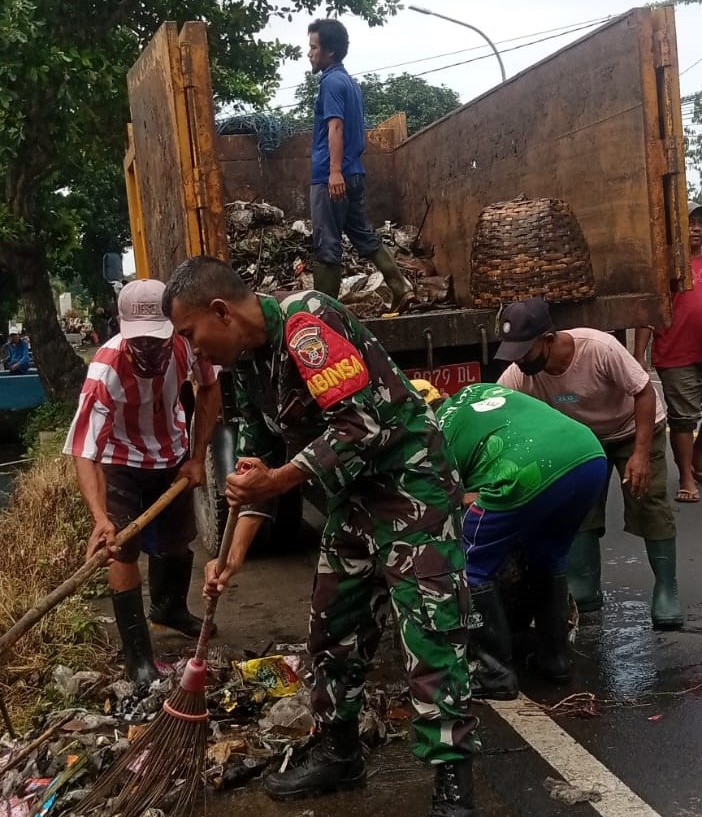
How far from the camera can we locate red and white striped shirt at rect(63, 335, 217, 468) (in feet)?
11.8

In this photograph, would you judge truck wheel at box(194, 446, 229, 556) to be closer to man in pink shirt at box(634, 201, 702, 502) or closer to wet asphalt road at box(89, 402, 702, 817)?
wet asphalt road at box(89, 402, 702, 817)

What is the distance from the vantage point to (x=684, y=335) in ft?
18.9

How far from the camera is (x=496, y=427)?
11.0 ft

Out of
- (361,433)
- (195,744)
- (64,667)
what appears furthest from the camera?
(64,667)

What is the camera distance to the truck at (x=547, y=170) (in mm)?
4281

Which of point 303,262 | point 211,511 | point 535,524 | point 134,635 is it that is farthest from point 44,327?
point 535,524

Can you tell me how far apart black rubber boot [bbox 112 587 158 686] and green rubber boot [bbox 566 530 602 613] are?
6.46 feet

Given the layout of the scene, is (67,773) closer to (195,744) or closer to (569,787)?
(195,744)

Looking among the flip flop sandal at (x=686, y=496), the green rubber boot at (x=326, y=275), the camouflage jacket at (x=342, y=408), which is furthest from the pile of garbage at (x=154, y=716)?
the flip flop sandal at (x=686, y=496)

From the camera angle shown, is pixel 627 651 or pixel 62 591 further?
pixel 627 651

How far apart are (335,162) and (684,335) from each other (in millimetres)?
2428

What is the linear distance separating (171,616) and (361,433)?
2.37m

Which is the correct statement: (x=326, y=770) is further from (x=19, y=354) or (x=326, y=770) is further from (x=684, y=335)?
(x=19, y=354)

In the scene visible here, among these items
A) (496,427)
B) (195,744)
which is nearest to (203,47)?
(496,427)
